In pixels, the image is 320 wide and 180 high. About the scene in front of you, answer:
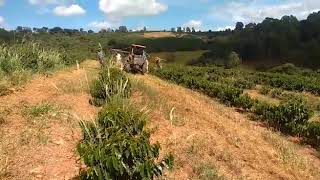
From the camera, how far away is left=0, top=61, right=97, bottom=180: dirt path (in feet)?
19.8

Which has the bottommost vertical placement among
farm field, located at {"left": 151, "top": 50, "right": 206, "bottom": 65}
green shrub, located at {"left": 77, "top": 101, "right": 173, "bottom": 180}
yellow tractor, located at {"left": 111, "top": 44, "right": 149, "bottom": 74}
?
farm field, located at {"left": 151, "top": 50, "right": 206, "bottom": 65}

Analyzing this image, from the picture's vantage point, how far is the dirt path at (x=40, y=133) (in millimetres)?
6023

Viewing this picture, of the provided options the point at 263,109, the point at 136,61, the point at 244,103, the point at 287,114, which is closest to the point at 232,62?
the point at 244,103

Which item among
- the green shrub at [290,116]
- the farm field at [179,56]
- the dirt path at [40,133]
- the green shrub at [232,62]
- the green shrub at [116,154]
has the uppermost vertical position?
the green shrub at [116,154]

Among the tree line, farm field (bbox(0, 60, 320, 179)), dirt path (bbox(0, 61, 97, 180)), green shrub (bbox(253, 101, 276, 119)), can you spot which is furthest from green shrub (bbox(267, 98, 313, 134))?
the tree line

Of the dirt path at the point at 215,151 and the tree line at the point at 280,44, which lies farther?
the tree line at the point at 280,44

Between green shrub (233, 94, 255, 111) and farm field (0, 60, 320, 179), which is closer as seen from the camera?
farm field (0, 60, 320, 179)

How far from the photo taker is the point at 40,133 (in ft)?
23.8

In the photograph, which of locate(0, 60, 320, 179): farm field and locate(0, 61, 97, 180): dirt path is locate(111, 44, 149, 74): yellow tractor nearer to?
locate(0, 60, 320, 179): farm field

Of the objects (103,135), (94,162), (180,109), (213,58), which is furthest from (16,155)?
(213,58)

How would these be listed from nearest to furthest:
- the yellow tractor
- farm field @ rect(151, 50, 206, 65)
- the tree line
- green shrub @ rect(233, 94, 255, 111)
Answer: green shrub @ rect(233, 94, 255, 111) → the yellow tractor → the tree line → farm field @ rect(151, 50, 206, 65)

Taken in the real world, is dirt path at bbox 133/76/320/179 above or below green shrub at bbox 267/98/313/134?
above

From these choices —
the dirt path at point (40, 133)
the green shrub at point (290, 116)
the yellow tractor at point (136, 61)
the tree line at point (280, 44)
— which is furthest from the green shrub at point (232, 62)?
the dirt path at point (40, 133)

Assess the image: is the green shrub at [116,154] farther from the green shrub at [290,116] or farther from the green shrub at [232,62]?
the green shrub at [232,62]
